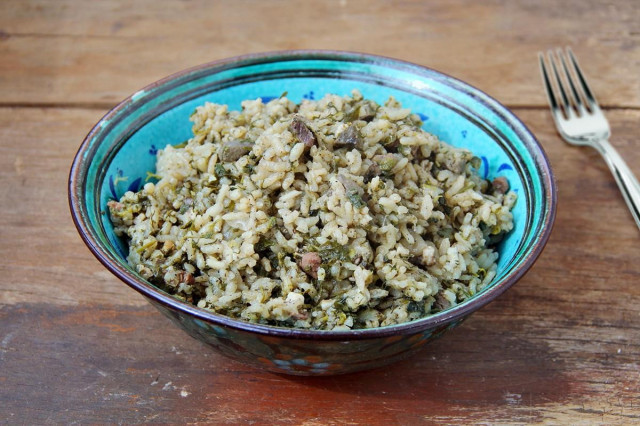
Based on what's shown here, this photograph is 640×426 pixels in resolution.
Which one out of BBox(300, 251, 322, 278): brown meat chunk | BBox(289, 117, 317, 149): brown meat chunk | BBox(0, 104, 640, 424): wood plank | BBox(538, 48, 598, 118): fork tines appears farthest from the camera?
BBox(538, 48, 598, 118): fork tines

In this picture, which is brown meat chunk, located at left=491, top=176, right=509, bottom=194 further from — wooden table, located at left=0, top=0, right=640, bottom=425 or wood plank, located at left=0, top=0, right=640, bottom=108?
wood plank, located at left=0, top=0, right=640, bottom=108

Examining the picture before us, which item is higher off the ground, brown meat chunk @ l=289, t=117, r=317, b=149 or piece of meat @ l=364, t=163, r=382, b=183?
brown meat chunk @ l=289, t=117, r=317, b=149

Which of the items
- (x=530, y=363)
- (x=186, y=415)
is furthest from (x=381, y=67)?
(x=186, y=415)

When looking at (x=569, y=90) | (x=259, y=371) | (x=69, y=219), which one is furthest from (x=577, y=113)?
(x=69, y=219)

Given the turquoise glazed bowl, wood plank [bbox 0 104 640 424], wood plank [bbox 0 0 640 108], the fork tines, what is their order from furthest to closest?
wood plank [bbox 0 0 640 108], the fork tines, wood plank [bbox 0 104 640 424], the turquoise glazed bowl

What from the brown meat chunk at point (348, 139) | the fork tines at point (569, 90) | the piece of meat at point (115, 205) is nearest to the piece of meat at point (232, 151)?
the brown meat chunk at point (348, 139)

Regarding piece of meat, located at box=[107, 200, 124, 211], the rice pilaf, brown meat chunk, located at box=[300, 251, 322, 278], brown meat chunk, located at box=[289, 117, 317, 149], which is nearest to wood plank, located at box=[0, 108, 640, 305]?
piece of meat, located at box=[107, 200, 124, 211]

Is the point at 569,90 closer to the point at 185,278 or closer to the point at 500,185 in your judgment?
the point at 500,185

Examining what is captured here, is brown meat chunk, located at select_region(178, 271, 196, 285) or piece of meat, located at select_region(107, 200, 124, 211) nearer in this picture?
brown meat chunk, located at select_region(178, 271, 196, 285)

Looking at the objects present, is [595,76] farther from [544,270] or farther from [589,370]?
[589,370]
